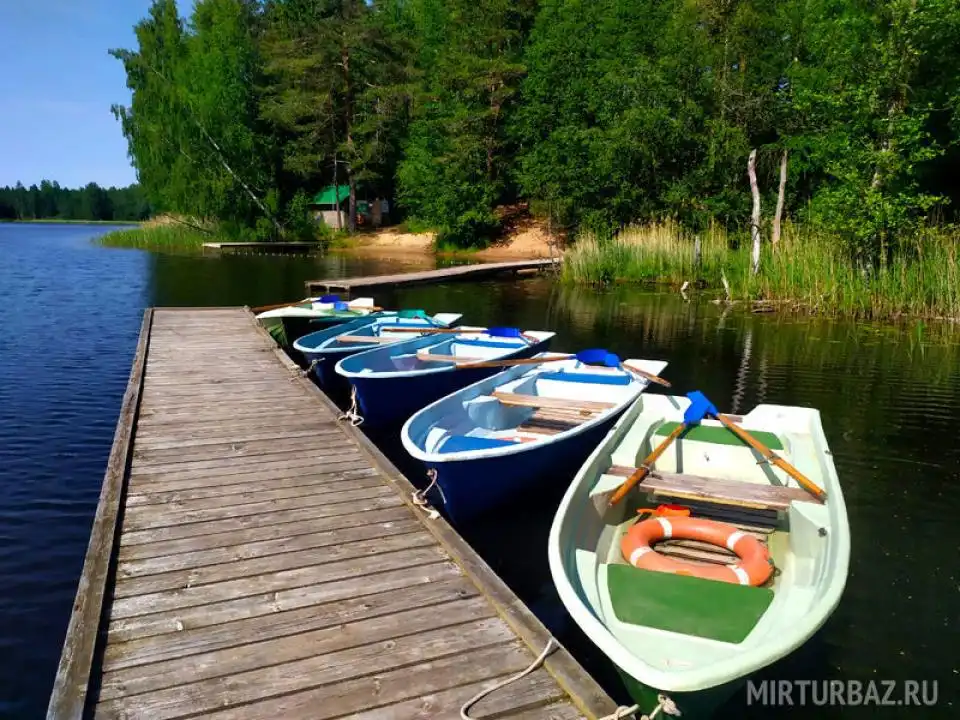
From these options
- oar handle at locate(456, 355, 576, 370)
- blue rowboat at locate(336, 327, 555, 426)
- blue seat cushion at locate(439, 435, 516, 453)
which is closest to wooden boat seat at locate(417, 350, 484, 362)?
blue rowboat at locate(336, 327, 555, 426)

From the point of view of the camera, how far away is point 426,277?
72.6ft

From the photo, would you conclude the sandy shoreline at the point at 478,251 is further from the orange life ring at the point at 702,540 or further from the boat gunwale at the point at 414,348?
the orange life ring at the point at 702,540

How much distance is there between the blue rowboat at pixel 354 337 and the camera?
10367 mm

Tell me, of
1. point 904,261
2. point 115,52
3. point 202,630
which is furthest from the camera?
point 115,52

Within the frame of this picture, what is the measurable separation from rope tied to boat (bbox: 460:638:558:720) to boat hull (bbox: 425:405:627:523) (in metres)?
2.30

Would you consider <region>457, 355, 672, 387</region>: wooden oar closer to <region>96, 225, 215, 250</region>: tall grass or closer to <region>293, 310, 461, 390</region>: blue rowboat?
<region>293, 310, 461, 390</region>: blue rowboat

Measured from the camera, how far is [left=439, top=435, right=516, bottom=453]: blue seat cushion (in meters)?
6.11

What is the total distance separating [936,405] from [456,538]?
8.75 meters

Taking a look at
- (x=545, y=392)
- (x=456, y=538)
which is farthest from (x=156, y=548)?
(x=545, y=392)

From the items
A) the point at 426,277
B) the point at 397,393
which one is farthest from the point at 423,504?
the point at 426,277

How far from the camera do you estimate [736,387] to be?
11.1 m

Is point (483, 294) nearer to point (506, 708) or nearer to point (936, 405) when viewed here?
point (936, 405)

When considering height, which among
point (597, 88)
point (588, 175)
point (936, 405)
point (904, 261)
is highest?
point (597, 88)

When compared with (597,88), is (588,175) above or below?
below
